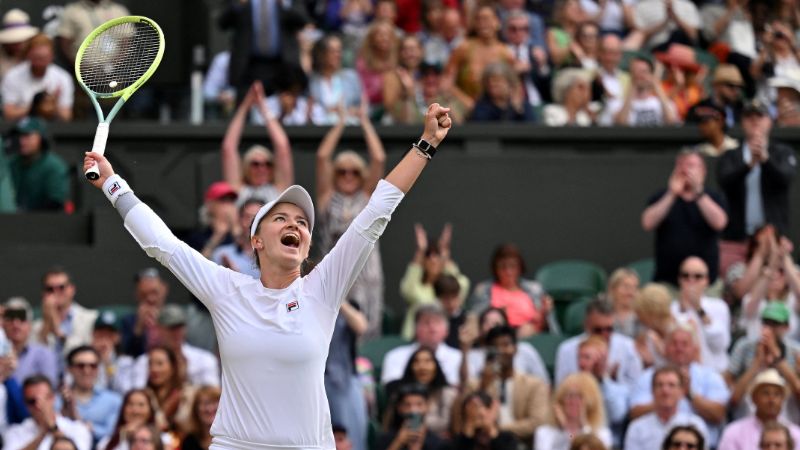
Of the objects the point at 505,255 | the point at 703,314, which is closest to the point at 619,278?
the point at 703,314

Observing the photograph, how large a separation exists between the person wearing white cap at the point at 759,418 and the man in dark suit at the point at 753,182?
2341 millimetres

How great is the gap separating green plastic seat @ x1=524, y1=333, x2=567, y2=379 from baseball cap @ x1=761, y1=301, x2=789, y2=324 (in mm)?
1332

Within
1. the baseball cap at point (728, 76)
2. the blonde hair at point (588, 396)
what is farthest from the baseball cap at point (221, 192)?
the baseball cap at point (728, 76)

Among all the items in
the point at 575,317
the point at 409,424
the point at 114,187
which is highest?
the point at 575,317

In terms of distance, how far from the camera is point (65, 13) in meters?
15.8

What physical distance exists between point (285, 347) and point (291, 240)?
384 mm

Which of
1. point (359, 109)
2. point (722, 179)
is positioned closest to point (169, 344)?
point (359, 109)

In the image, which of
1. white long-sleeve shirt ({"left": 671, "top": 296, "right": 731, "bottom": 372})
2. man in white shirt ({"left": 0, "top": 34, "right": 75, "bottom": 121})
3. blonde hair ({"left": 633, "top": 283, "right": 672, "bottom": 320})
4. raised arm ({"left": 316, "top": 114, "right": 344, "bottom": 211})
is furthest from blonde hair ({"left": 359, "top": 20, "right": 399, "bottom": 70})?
white long-sleeve shirt ({"left": 671, "top": 296, "right": 731, "bottom": 372})

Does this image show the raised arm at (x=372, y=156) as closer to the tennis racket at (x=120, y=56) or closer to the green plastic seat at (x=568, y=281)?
the green plastic seat at (x=568, y=281)

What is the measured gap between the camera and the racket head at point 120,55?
24.3ft

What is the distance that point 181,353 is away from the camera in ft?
39.4

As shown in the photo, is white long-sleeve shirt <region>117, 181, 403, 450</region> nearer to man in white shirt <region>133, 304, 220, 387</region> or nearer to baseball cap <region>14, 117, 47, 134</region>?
man in white shirt <region>133, 304, 220, 387</region>

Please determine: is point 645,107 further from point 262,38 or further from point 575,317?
point 262,38

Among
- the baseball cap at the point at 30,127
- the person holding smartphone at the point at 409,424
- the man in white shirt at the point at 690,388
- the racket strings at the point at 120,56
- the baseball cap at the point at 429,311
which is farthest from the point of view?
the baseball cap at the point at 30,127
